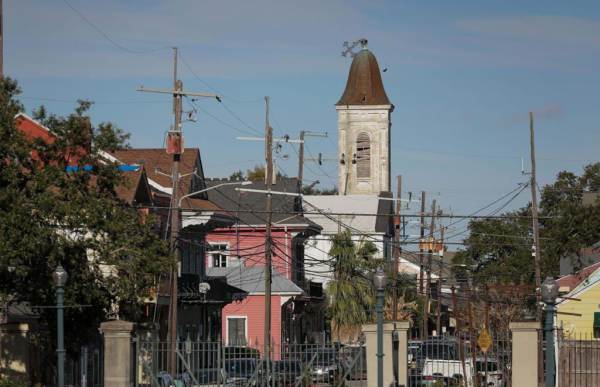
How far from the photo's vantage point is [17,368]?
27.4 metres

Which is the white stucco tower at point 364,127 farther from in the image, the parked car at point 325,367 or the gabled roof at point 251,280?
the parked car at point 325,367

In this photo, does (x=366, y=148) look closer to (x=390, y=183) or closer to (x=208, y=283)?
(x=390, y=183)

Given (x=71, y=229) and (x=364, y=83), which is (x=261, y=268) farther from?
(x=364, y=83)

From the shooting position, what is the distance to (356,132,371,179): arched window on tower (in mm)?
101812

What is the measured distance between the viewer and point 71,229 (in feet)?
92.9

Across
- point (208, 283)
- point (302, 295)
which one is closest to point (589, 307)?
point (208, 283)

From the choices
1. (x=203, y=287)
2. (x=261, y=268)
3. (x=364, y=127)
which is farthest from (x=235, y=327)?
(x=364, y=127)

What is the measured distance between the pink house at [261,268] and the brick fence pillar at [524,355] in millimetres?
30655

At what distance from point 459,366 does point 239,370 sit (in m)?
6.77

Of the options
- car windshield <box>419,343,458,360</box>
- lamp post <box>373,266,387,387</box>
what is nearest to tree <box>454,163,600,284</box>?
car windshield <box>419,343,458,360</box>

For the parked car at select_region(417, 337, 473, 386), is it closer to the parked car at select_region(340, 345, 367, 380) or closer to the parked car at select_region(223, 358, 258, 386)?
the parked car at select_region(340, 345, 367, 380)

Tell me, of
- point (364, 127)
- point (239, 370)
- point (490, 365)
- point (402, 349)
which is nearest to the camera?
point (402, 349)

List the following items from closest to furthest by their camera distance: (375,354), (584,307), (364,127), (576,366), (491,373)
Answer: (375,354) < (491,373) < (576,366) < (584,307) < (364,127)

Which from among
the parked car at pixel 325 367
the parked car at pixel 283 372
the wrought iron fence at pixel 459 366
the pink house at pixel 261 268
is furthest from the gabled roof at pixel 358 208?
the parked car at pixel 283 372
